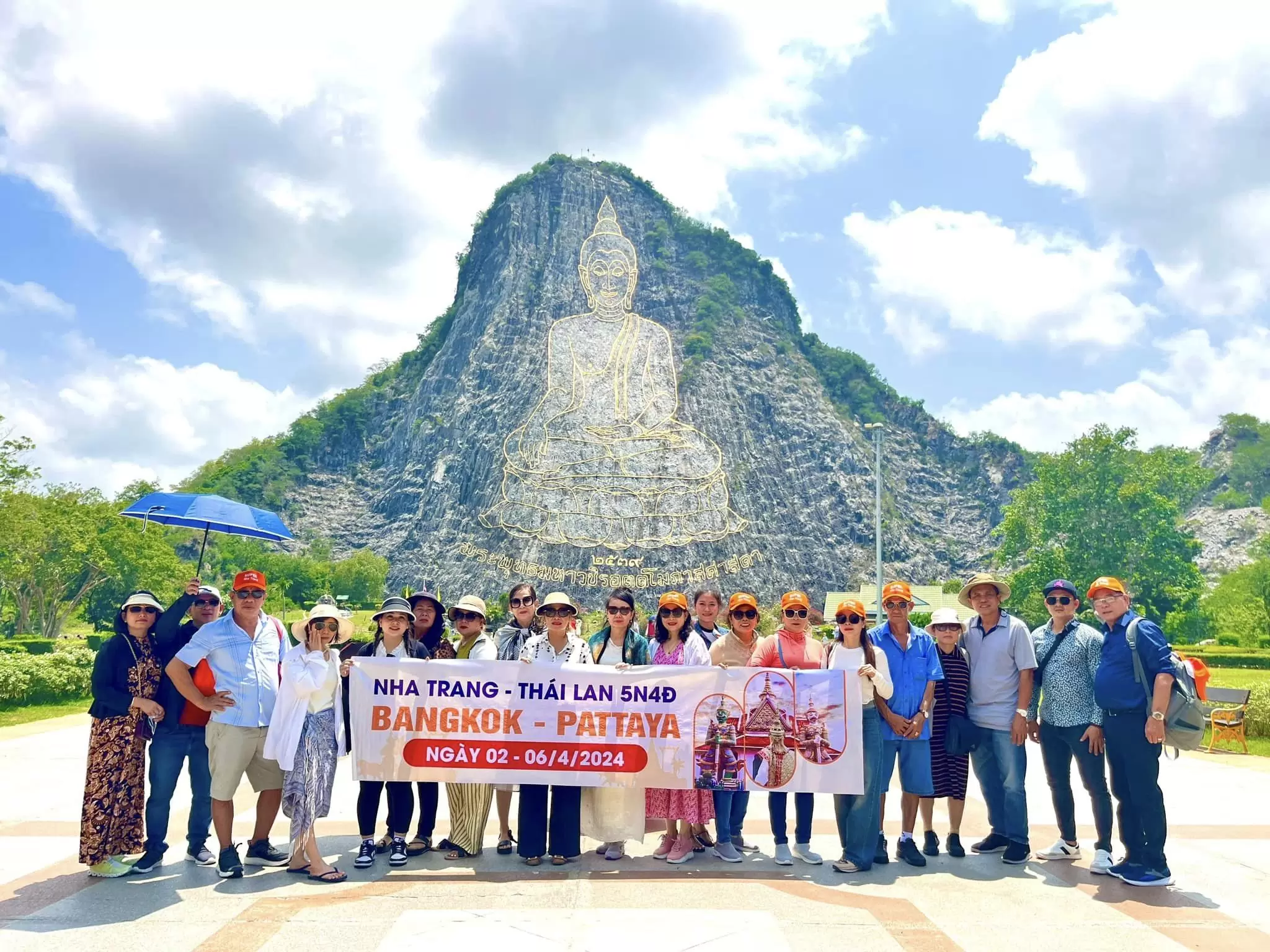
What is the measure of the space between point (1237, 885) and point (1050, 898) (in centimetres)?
135

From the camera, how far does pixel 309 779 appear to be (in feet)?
17.6

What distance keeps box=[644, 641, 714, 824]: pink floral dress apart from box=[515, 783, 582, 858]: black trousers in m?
0.54

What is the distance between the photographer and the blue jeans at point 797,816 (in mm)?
5895

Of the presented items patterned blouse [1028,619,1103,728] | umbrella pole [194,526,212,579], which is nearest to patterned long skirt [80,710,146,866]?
umbrella pole [194,526,212,579]

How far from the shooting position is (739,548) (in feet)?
192

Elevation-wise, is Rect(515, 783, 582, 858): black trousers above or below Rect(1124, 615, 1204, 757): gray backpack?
below

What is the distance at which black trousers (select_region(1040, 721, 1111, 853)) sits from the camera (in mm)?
5891

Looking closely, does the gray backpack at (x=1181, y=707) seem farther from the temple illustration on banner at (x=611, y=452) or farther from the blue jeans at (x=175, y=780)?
the temple illustration on banner at (x=611, y=452)

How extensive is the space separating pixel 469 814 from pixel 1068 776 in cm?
424

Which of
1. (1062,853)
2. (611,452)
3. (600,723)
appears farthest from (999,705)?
(611,452)

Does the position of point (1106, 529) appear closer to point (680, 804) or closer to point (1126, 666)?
point (1126, 666)

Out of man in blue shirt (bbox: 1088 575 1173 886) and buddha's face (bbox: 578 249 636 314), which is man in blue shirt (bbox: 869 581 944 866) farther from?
buddha's face (bbox: 578 249 636 314)

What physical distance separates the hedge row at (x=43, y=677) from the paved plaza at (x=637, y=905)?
31.0 ft

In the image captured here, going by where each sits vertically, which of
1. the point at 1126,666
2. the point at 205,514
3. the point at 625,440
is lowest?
the point at 1126,666
